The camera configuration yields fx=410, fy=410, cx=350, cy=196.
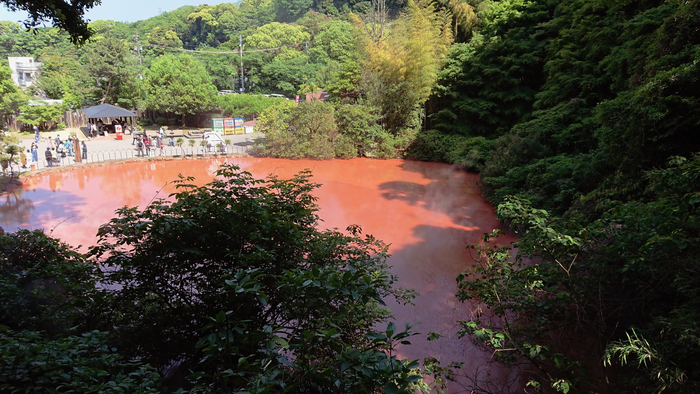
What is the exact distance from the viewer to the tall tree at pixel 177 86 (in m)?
22.6

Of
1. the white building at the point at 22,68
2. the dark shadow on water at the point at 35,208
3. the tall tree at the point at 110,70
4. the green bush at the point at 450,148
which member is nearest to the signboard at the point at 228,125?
the tall tree at the point at 110,70

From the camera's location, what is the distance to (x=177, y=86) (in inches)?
882

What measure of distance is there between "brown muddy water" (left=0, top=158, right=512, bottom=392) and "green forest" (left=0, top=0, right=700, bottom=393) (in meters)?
0.42

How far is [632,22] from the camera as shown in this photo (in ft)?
25.4

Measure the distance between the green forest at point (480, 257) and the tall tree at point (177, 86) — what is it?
29.2 ft

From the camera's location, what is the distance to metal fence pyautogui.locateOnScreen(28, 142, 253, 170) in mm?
14167

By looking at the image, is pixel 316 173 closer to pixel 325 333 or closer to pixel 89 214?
pixel 89 214

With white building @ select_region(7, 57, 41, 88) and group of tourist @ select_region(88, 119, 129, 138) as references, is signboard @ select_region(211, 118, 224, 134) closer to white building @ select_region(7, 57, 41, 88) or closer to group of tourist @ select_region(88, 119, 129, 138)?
group of tourist @ select_region(88, 119, 129, 138)

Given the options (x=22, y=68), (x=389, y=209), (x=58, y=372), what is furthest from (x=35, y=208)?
(x=22, y=68)

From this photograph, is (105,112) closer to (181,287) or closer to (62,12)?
(62,12)

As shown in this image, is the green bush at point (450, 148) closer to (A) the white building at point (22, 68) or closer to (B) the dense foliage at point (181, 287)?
(B) the dense foliage at point (181, 287)

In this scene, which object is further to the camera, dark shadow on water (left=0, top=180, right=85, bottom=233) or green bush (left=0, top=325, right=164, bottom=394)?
dark shadow on water (left=0, top=180, right=85, bottom=233)

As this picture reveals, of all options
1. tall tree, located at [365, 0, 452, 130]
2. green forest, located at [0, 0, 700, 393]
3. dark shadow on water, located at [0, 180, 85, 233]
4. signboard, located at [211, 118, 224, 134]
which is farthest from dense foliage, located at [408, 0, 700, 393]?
signboard, located at [211, 118, 224, 134]

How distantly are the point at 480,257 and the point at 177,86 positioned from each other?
20569 millimetres
